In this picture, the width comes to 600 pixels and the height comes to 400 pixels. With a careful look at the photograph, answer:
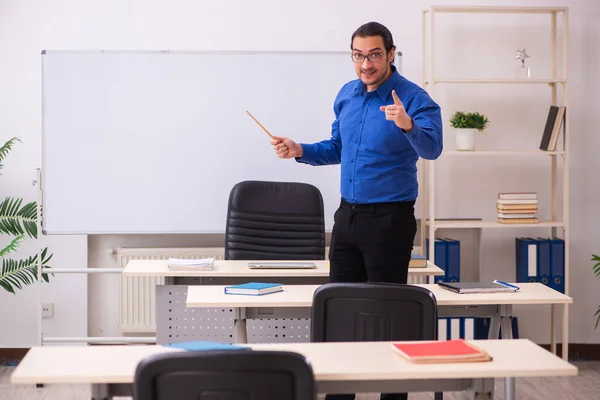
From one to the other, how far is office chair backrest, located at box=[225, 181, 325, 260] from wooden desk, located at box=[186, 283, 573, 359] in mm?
1186

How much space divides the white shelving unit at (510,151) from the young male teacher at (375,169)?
156 cm

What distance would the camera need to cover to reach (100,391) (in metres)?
1.92

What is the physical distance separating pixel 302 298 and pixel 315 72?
224 cm

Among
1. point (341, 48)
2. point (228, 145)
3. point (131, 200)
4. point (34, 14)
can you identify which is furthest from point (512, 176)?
point (34, 14)

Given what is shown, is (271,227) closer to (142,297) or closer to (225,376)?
(142,297)

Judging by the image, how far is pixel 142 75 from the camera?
483 centimetres

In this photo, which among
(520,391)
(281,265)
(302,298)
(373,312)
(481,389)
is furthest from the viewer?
(520,391)

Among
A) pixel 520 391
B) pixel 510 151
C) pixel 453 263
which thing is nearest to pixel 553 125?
pixel 510 151

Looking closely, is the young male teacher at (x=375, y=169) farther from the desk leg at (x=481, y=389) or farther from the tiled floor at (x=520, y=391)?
the tiled floor at (x=520, y=391)

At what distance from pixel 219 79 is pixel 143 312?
1550 mm

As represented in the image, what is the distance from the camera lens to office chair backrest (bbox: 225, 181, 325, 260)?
4461mm

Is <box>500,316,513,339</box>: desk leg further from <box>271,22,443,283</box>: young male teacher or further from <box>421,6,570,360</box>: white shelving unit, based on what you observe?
<box>421,6,570,360</box>: white shelving unit

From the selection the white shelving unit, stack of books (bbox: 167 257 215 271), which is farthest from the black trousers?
the white shelving unit

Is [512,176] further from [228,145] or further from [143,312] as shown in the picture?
[143,312]
